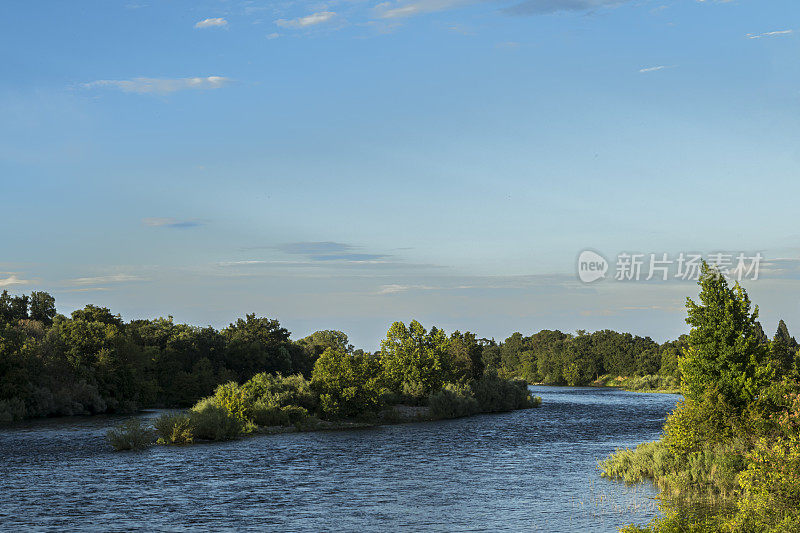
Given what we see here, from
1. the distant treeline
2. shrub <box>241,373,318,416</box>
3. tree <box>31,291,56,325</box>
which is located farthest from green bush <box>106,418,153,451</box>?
tree <box>31,291,56,325</box>

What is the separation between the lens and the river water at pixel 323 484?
3300 cm

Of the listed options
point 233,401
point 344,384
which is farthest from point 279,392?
point 344,384

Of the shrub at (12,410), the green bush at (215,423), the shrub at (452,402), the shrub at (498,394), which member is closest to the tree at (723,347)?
the green bush at (215,423)

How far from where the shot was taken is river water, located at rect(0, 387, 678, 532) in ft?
108

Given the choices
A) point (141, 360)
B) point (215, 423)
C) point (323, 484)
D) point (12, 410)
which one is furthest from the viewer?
point (141, 360)

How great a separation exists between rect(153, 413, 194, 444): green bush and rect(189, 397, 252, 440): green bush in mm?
736

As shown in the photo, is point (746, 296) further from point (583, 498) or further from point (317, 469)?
point (317, 469)

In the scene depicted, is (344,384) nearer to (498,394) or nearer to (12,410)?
(498,394)

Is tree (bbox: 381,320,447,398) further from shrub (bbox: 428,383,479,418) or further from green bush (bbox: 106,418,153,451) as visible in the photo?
green bush (bbox: 106,418,153,451)

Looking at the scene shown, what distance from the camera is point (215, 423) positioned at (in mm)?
62438

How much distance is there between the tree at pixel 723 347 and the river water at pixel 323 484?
749cm

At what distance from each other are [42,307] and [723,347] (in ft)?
353

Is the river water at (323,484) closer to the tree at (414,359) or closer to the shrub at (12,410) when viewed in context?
the shrub at (12,410)

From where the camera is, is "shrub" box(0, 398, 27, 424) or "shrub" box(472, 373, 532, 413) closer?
"shrub" box(0, 398, 27, 424)
